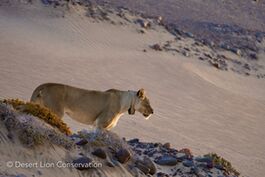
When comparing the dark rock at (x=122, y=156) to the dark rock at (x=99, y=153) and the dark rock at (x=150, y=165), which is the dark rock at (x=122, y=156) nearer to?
the dark rock at (x=99, y=153)

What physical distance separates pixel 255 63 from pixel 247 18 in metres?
14.7

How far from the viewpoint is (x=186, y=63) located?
1213 inches

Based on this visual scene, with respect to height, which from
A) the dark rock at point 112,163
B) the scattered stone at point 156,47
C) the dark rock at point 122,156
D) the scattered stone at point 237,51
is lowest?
the scattered stone at point 156,47

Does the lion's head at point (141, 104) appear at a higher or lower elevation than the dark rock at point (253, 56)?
higher

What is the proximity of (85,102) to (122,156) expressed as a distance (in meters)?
3.01

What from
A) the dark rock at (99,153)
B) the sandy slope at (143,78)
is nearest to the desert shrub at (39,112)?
the dark rock at (99,153)

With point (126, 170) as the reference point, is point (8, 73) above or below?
below

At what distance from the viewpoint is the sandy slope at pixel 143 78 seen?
19656mm

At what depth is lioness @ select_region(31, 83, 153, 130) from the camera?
40.7 ft

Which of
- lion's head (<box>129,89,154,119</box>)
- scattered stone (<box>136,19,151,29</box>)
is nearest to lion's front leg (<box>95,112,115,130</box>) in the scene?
lion's head (<box>129,89,154,119</box>)

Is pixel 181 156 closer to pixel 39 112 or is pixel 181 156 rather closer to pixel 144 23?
pixel 39 112

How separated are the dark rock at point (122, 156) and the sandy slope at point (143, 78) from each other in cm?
691

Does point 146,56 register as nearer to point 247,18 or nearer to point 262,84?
point 262,84

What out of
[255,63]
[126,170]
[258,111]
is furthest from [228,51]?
[126,170]
